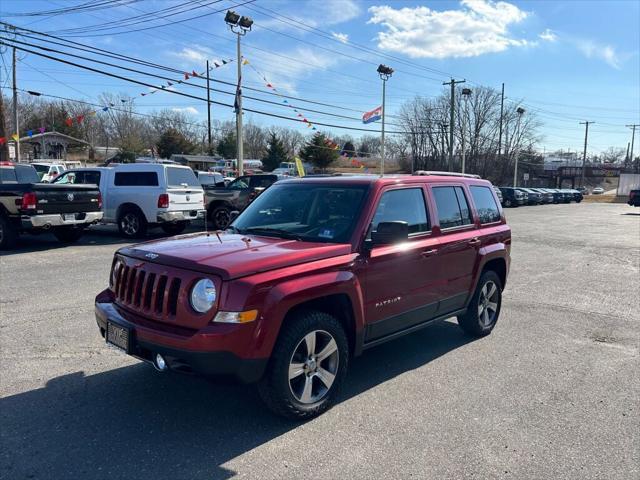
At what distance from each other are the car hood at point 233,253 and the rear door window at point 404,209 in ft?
1.86

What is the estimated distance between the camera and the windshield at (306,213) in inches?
163

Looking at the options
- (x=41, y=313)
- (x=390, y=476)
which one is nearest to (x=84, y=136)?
(x=41, y=313)

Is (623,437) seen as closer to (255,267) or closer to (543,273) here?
(255,267)

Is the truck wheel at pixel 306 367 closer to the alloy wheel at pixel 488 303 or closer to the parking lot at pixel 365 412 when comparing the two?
the parking lot at pixel 365 412

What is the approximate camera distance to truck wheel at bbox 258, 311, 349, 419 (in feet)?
11.1

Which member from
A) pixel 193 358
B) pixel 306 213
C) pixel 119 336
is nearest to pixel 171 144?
A: pixel 306 213

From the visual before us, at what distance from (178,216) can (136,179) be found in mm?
1615

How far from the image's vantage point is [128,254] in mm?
3814

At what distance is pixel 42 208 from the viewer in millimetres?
11117

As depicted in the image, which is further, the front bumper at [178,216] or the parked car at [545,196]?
the parked car at [545,196]

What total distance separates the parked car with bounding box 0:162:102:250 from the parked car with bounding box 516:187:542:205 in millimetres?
40642

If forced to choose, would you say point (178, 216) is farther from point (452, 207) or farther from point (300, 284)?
point (300, 284)

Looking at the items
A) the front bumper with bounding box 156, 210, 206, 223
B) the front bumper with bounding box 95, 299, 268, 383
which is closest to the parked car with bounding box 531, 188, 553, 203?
the front bumper with bounding box 156, 210, 206, 223

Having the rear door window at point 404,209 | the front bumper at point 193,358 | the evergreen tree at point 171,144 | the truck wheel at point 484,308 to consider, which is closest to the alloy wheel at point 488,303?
the truck wheel at point 484,308
